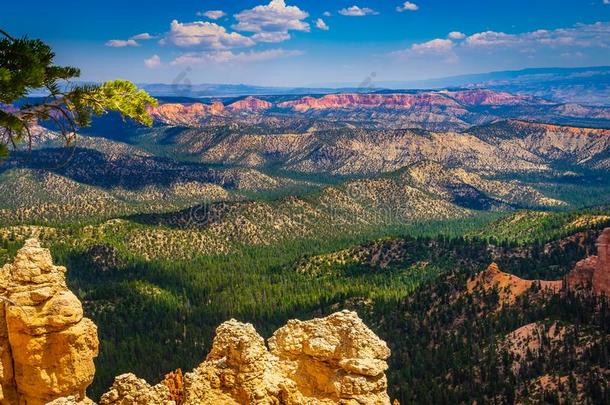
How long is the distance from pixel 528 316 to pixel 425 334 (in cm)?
2278

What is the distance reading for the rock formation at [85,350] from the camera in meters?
28.0

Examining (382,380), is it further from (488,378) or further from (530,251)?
(530,251)

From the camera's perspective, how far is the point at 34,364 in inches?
1180

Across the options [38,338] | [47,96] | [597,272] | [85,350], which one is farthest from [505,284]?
[47,96]

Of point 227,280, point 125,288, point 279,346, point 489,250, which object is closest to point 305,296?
point 227,280

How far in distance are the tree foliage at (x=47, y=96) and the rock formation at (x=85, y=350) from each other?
487 inches

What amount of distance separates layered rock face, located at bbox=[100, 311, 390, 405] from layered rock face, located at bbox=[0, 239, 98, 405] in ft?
18.9

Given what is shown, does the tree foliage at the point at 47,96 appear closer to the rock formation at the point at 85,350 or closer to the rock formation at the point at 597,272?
the rock formation at the point at 85,350

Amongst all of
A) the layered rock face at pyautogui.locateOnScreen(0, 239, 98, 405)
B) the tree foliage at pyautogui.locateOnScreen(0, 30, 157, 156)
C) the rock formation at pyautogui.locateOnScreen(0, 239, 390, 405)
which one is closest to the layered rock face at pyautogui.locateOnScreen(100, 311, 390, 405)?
the rock formation at pyautogui.locateOnScreen(0, 239, 390, 405)

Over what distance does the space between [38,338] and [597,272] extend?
4170 inches

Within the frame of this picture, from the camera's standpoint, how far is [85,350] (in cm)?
3141

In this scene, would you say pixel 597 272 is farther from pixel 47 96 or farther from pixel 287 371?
pixel 47 96

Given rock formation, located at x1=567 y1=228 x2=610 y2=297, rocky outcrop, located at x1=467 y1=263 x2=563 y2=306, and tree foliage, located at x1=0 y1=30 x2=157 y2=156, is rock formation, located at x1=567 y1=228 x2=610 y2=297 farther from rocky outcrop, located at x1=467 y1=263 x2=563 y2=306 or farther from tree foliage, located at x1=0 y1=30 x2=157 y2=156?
tree foliage, located at x1=0 y1=30 x2=157 y2=156

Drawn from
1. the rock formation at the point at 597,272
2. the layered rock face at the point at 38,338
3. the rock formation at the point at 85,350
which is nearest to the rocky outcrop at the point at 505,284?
the rock formation at the point at 597,272
